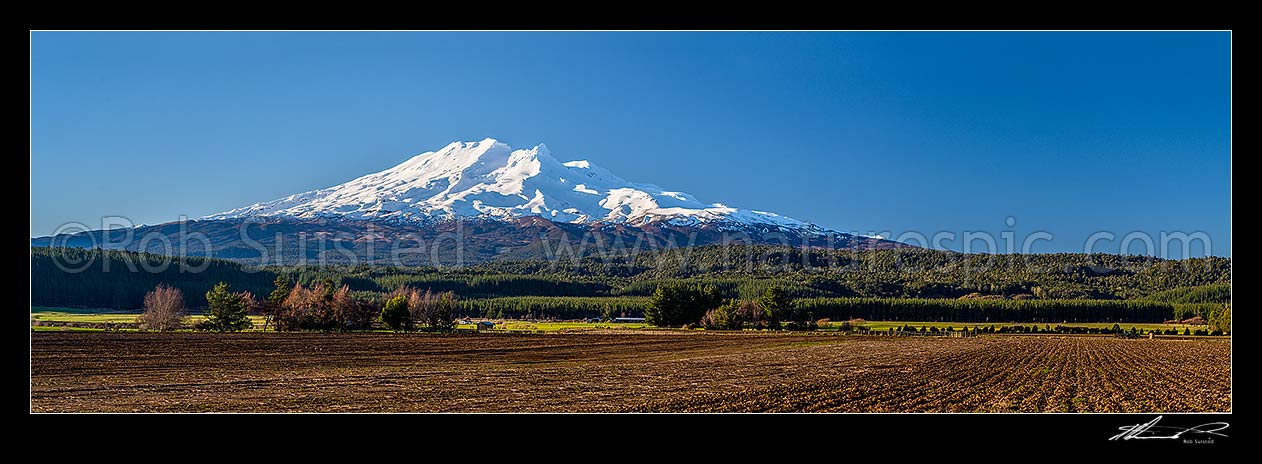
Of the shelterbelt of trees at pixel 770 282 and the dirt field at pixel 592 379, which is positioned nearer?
the dirt field at pixel 592 379

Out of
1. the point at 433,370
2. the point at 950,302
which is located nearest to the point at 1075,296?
the point at 950,302

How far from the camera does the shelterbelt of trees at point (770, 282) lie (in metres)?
83.8
